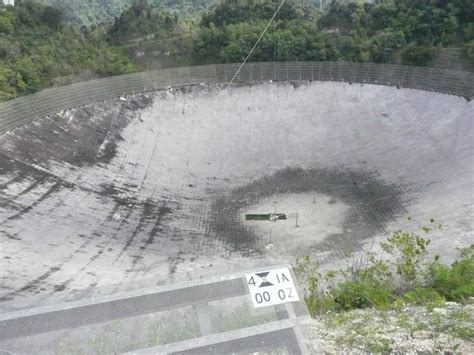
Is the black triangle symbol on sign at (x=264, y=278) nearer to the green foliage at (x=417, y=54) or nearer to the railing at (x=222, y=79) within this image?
the railing at (x=222, y=79)

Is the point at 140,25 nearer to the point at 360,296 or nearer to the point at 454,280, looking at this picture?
the point at 360,296

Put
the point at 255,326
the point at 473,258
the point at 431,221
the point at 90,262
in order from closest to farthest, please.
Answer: the point at 255,326 < the point at 473,258 < the point at 90,262 < the point at 431,221

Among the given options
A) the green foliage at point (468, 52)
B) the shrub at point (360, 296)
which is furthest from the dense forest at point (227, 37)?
the shrub at point (360, 296)

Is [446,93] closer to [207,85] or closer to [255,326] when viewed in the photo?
[207,85]

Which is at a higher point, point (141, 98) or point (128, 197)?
point (141, 98)

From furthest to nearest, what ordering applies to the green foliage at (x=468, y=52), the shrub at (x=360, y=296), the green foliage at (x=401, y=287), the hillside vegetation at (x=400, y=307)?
the green foliage at (x=468, y=52) < the shrub at (x=360, y=296) < the green foliage at (x=401, y=287) < the hillside vegetation at (x=400, y=307)

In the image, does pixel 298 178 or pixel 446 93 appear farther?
pixel 446 93

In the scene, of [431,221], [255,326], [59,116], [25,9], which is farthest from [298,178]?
[25,9]
